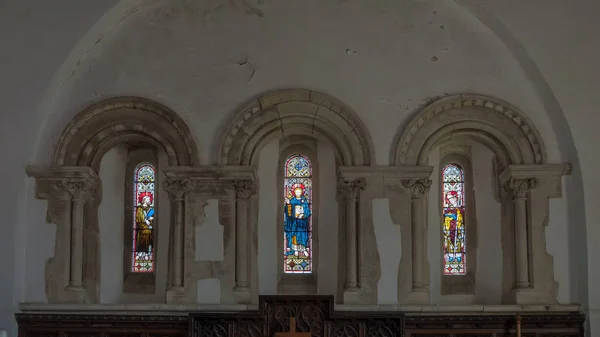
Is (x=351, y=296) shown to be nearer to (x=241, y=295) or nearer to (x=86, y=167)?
(x=241, y=295)

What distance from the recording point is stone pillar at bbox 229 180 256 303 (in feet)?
53.9

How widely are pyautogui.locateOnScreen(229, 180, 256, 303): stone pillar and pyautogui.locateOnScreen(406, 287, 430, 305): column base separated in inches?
91.4

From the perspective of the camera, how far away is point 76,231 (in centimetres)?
1669

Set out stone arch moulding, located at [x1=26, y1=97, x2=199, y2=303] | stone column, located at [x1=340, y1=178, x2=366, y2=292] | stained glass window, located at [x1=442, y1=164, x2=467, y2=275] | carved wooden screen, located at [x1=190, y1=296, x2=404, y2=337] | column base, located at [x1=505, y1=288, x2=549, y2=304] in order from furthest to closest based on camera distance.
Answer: stained glass window, located at [x1=442, y1=164, x2=467, y2=275], stone arch moulding, located at [x1=26, y1=97, x2=199, y2=303], stone column, located at [x1=340, y1=178, x2=366, y2=292], column base, located at [x1=505, y1=288, x2=549, y2=304], carved wooden screen, located at [x1=190, y1=296, x2=404, y2=337]

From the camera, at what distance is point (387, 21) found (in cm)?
1695

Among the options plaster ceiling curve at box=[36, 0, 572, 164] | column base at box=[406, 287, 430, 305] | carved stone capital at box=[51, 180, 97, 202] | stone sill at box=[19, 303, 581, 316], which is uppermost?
plaster ceiling curve at box=[36, 0, 572, 164]

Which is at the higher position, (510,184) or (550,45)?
(550,45)

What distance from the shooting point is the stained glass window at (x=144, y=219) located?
17.6 meters

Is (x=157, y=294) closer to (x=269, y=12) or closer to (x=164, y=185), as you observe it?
(x=164, y=185)

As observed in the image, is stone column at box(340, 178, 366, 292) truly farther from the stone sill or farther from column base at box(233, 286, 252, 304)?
column base at box(233, 286, 252, 304)

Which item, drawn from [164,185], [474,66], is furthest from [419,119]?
[164,185]

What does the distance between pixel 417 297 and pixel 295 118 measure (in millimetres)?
3212

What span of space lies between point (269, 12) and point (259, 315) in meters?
4.55

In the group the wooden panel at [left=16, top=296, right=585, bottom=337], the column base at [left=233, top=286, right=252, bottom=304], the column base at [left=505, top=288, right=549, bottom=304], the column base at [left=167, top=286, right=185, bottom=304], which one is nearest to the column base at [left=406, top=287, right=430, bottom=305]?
the wooden panel at [left=16, top=296, right=585, bottom=337]
